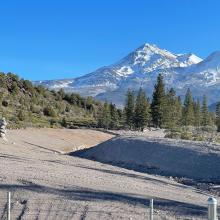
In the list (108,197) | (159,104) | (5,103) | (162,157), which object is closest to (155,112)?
(159,104)

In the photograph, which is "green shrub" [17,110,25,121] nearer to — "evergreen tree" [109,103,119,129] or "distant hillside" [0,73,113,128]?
"distant hillside" [0,73,113,128]

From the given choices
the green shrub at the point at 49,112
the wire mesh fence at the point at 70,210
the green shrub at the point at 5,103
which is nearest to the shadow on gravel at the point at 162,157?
the wire mesh fence at the point at 70,210

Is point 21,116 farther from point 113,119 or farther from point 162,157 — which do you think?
point 162,157

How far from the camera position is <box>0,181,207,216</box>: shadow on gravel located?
20.3 m

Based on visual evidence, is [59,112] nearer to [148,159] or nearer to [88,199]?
[148,159]

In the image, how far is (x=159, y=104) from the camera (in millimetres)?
93688

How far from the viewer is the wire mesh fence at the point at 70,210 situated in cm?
1789

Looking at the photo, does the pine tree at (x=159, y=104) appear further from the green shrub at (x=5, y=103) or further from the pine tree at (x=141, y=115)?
the green shrub at (x=5, y=103)

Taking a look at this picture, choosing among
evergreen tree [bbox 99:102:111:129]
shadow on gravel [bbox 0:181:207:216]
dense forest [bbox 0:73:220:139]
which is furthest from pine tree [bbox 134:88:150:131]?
shadow on gravel [bbox 0:181:207:216]

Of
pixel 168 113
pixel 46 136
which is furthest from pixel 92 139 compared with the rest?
pixel 168 113

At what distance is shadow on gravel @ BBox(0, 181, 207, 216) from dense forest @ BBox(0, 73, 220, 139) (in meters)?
53.8

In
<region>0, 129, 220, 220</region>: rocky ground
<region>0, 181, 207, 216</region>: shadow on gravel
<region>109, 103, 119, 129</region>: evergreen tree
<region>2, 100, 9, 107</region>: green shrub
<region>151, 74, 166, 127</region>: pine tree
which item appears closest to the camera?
<region>0, 129, 220, 220</region>: rocky ground

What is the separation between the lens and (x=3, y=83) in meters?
106

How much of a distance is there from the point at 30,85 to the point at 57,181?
92.7 m
